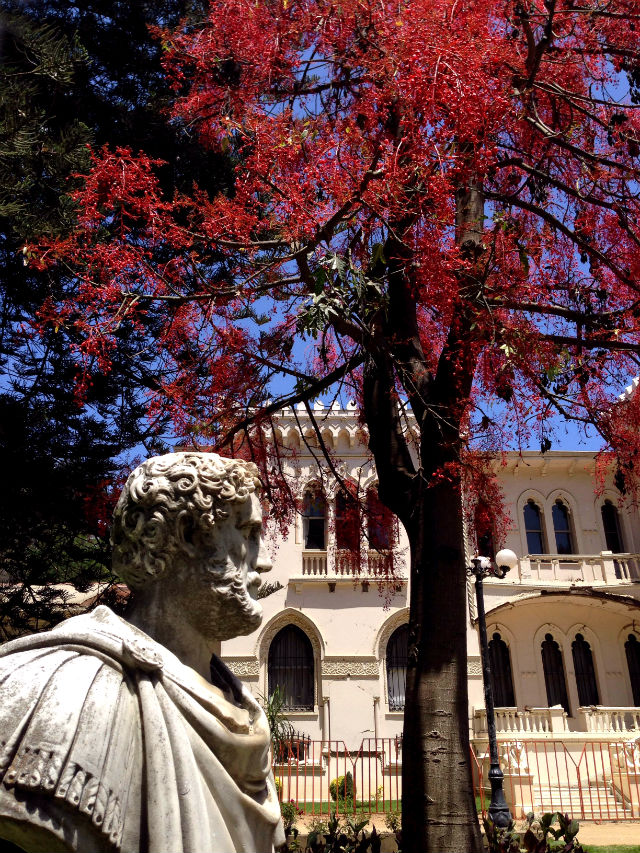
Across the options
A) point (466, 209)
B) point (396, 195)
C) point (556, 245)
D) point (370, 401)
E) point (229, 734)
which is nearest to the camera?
point (229, 734)

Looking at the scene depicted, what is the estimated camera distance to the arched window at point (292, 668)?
19.5 metres

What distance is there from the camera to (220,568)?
165 centimetres

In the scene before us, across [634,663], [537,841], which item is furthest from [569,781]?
[537,841]

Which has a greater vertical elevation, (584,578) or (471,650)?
(584,578)

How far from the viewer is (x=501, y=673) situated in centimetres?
2069

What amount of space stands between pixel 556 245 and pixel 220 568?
299 inches

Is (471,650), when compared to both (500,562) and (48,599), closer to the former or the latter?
(500,562)

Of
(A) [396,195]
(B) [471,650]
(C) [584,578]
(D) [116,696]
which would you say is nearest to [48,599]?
(A) [396,195]

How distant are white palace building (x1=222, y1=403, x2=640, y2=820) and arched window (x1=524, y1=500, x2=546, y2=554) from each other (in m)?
0.05

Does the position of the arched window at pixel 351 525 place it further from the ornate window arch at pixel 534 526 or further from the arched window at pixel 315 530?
the ornate window arch at pixel 534 526

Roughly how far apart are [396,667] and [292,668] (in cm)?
299

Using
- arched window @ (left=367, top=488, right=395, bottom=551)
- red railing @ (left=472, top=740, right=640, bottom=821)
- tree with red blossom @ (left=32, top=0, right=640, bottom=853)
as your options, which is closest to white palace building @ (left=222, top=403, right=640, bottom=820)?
red railing @ (left=472, top=740, right=640, bottom=821)

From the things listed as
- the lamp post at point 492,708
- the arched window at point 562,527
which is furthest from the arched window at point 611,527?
the lamp post at point 492,708

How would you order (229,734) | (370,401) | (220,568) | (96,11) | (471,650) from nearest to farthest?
(229,734)
(220,568)
(370,401)
(96,11)
(471,650)
